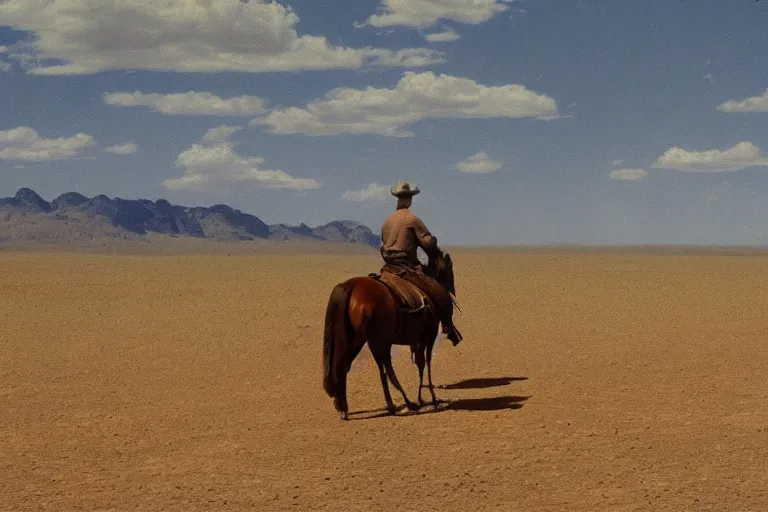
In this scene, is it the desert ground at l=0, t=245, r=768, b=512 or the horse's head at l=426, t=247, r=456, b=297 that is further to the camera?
the horse's head at l=426, t=247, r=456, b=297

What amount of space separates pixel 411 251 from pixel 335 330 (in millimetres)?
1451

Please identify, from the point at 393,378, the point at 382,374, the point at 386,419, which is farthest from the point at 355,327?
the point at 386,419

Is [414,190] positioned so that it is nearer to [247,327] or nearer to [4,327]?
[247,327]

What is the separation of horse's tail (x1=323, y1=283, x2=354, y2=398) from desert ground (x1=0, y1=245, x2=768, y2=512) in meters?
0.54

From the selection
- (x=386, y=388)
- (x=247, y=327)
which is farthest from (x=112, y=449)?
(x=247, y=327)

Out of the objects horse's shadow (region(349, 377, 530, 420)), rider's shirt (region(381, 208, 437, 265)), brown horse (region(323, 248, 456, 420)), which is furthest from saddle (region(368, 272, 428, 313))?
horse's shadow (region(349, 377, 530, 420))

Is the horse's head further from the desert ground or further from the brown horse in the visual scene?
the desert ground

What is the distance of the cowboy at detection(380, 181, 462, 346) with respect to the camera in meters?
11.8

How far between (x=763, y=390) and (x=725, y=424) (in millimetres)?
2578

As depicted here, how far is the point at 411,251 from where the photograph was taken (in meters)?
11.9

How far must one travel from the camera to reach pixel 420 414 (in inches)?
457

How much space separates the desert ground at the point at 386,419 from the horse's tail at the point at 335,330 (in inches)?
21.2

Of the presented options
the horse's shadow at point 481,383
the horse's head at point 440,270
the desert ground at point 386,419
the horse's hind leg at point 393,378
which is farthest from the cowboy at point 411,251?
the horse's shadow at point 481,383

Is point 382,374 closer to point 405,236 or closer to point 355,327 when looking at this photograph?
point 355,327
